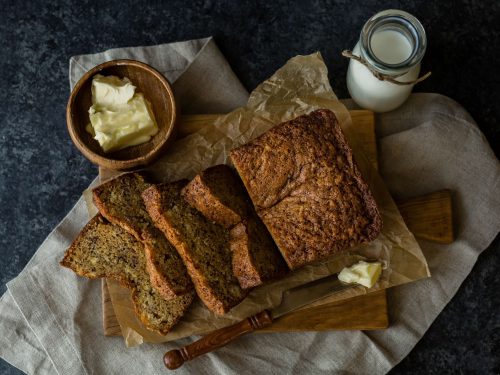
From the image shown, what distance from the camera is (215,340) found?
355cm

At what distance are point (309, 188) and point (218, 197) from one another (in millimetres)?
517

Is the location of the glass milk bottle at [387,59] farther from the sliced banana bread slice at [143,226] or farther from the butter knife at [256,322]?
the sliced banana bread slice at [143,226]

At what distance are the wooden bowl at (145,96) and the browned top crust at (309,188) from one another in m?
0.52

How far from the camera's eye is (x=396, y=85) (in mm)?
3494

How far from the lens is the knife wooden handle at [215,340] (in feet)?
11.7

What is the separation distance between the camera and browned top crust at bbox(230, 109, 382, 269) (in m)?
3.36

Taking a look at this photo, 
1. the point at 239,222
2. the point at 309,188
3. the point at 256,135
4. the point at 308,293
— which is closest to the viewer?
the point at 309,188

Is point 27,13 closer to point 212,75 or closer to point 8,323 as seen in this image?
point 212,75

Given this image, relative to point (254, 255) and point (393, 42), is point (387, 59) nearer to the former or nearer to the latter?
point (393, 42)

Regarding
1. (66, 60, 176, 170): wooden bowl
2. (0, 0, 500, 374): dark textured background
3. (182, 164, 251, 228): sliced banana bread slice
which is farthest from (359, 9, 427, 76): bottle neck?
(66, 60, 176, 170): wooden bowl

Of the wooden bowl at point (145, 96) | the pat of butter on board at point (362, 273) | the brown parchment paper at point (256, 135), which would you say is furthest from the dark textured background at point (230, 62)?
the pat of butter on board at point (362, 273)

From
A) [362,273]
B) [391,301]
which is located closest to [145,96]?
[362,273]

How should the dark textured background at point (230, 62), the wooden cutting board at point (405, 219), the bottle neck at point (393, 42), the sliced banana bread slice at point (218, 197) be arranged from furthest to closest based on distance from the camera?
the dark textured background at point (230, 62), the wooden cutting board at point (405, 219), the sliced banana bread slice at point (218, 197), the bottle neck at point (393, 42)

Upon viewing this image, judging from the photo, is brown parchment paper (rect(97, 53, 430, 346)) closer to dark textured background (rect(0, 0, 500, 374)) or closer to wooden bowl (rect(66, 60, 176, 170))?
wooden bowl (rect(66, 60, 176, 170))
